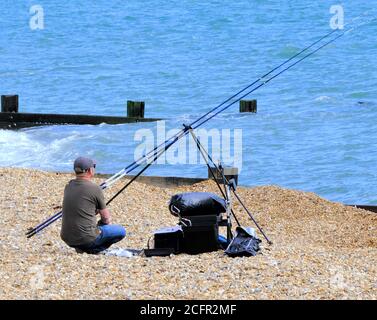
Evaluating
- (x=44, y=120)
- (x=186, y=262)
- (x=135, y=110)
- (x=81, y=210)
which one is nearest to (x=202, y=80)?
(x=135, y=110)

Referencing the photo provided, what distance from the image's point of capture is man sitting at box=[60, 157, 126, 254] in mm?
10117

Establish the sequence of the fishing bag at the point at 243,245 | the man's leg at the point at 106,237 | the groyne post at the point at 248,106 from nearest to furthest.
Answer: the fishing bag at the point at 243,245, the man's leg at the point at 106,237, the groyne post at the point at 248,106

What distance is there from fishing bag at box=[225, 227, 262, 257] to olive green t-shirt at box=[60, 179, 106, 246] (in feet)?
4.15

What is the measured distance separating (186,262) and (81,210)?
3.82 feet

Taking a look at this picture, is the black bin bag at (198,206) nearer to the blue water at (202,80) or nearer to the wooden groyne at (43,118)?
the blue water at (202,80)

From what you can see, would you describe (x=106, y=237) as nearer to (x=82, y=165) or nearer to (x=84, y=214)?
(x=84, y=214)

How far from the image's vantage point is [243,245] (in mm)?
10023

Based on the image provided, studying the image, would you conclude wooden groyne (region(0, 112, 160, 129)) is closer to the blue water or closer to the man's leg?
the blue water

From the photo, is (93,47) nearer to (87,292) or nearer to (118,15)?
(118,15)

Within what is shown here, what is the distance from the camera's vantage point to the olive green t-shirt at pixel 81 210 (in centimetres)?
1010

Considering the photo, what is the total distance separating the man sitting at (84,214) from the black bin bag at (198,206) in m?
0.62

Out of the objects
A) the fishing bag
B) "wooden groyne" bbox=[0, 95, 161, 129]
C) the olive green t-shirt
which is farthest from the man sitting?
"wooden groyne" bbox=[0, 95, 161, 129]

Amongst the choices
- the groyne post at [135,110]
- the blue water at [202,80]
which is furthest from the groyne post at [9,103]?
the groyne post at [135,110]
